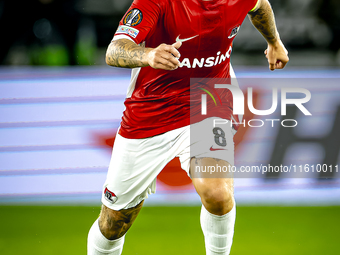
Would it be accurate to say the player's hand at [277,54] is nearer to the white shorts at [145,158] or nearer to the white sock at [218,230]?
the white shorts at [145,158]

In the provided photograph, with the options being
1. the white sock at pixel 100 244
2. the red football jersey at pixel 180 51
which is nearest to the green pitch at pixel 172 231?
the white sock at pixel 100 244

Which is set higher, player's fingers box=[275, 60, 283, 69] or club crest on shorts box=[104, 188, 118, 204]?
player's fingers box=[275, 60, 283, 69]

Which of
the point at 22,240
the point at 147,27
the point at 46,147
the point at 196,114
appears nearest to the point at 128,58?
the point at 147,27

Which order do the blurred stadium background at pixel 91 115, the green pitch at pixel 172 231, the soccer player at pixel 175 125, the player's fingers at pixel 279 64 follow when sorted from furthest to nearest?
the blurred stadium background at pixel 91 115, the green pitch at pixel 172 231, the player's fingers at pixel 279 64, the soccer player at pixel 175 125

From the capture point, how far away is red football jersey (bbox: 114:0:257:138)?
1.70m

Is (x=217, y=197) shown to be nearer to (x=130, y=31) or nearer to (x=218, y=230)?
(x=218, y=230)

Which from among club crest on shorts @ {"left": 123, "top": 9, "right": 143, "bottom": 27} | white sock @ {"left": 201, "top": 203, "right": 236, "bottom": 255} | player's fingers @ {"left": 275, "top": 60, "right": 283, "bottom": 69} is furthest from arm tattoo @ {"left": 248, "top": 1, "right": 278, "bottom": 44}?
white sock @ {"left": 201, "top": 203, "right": 236, "bottom": 255}

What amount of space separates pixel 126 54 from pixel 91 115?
1949 mm

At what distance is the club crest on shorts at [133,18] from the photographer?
65.1 inches

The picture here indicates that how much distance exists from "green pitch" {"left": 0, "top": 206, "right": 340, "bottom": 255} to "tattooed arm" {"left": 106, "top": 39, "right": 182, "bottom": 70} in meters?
1.49

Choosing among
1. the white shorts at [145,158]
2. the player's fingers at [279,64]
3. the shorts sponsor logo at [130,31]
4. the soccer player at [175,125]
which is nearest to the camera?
the shorts sponsor logo at [130,31]

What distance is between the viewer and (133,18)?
5.47ft

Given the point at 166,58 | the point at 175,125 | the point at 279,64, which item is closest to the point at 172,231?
the point at 175,125

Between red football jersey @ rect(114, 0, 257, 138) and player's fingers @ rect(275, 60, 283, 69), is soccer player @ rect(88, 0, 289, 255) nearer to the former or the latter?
red football jersey @ rect(114, 0, 257, 138)
